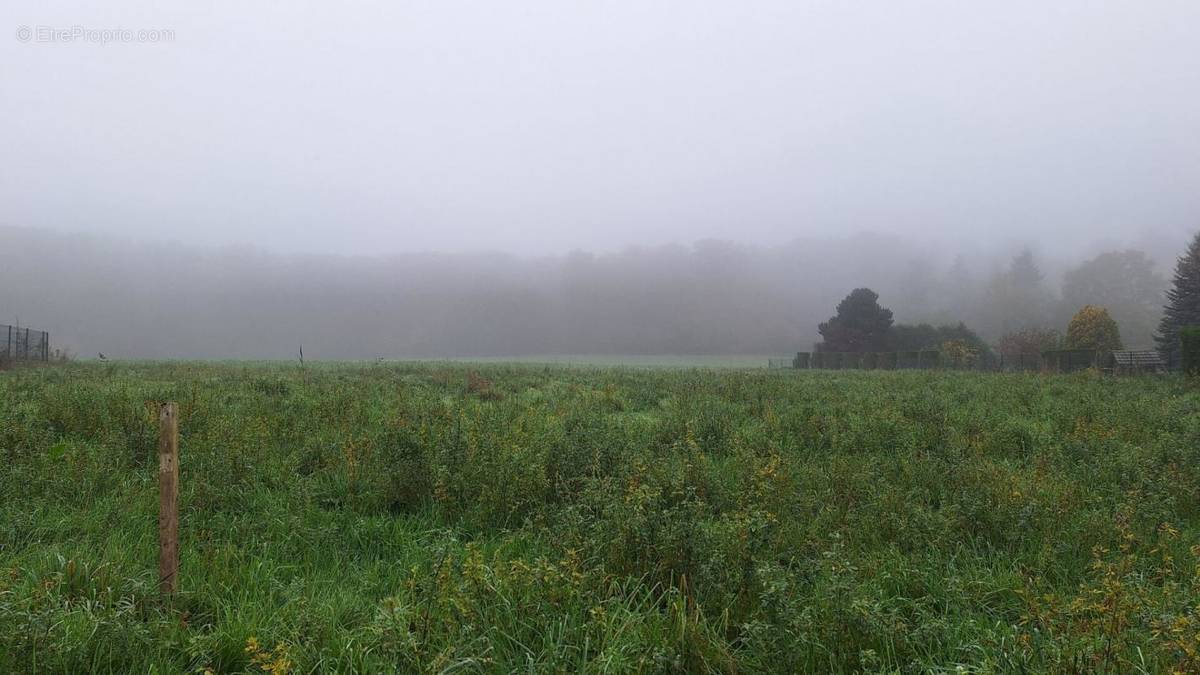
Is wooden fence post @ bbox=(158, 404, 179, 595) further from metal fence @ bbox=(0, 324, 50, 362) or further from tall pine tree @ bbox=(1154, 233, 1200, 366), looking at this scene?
tall pine tree @ bbox=(1154, 233, 1200, 366)

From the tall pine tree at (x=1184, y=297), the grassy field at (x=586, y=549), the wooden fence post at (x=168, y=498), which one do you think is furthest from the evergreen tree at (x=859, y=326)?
the wooden fence post at (x=168, y=498)

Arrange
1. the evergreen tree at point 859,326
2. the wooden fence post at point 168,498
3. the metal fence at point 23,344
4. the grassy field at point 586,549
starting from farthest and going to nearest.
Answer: the evergreen tree at point 859,326 < the metal fence at point 23,344 < the wooden fence post at point 168,498 < the grassy field at point 586,549

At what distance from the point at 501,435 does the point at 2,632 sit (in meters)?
4.63

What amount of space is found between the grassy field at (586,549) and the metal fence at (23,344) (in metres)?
26.8

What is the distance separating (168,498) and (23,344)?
37.5 meters

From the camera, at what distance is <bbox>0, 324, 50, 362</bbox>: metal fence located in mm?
26797

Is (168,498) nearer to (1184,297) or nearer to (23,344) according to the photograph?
(23,344)

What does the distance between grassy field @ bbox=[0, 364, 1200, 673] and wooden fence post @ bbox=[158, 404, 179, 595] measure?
0.15 metres

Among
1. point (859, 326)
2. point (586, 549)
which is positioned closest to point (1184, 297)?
point (859, 326)

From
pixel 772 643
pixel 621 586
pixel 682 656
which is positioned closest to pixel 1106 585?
pixel 772 643

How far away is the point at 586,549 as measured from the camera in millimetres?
3832

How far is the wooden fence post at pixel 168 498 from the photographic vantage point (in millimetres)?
3295

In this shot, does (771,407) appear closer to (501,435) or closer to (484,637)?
(501,435)

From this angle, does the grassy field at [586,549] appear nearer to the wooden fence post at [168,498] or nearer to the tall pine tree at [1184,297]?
the wooden fence post at [168,498]
